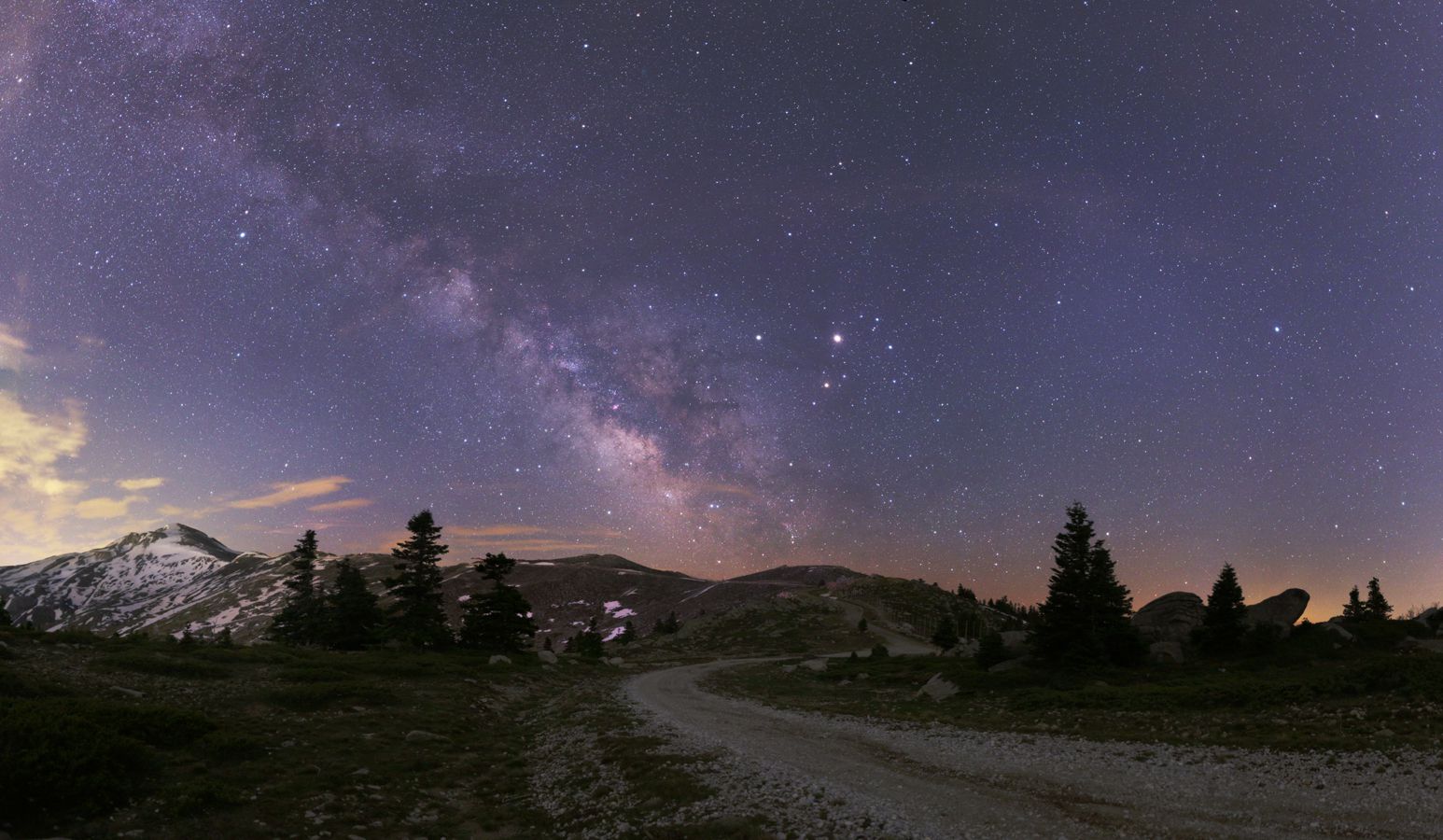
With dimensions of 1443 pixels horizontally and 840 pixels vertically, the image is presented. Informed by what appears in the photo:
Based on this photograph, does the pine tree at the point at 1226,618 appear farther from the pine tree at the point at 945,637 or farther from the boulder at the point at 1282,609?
the pine tree at the point at 945,637

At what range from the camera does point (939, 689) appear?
36.2 m

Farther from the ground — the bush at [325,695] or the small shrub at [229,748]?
the small shrub at [229,748]

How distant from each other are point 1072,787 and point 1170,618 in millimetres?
33295

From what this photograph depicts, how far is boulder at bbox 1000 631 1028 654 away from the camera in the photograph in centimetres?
4016

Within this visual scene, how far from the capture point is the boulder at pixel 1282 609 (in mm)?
38062

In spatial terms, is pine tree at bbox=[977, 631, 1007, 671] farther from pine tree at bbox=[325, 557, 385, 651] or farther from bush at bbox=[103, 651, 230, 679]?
pine tree at bbox=[325, 557, 385, 651]

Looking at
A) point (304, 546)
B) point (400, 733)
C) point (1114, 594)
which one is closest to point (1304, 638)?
point (1114, 594)

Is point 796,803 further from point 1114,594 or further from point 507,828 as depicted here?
point 1114,594

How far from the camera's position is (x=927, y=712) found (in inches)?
1172

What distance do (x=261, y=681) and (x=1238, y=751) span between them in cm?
3623

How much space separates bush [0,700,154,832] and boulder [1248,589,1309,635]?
166ft

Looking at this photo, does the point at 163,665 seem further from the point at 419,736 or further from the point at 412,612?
the point at 412,612

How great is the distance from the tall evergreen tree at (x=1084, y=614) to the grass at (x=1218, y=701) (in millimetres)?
1905

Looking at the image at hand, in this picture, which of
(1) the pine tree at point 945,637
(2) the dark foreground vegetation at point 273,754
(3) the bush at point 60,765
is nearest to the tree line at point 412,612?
(2) the dark foreground vegetation at point 273,754
